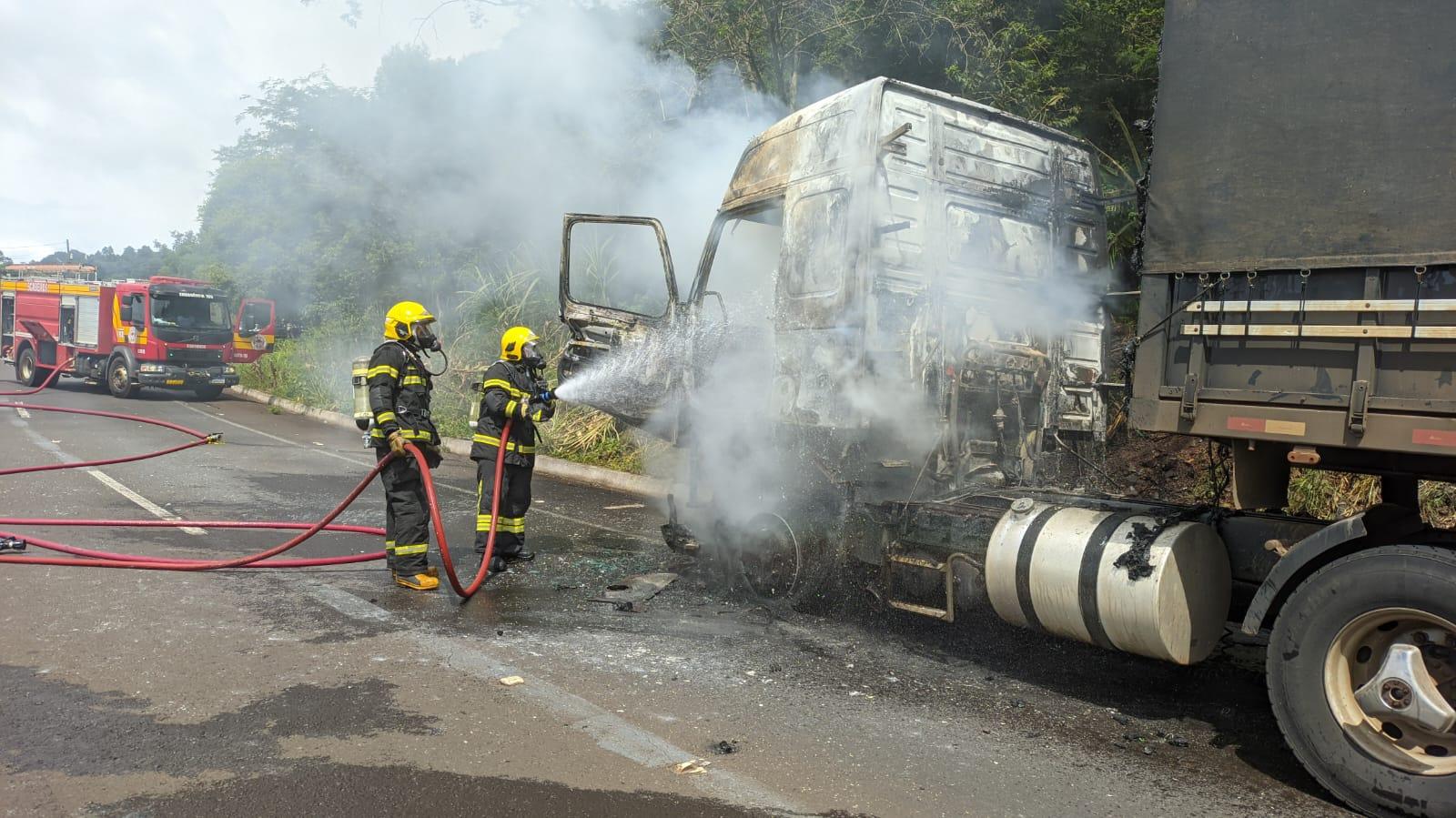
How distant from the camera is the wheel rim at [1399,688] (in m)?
3.12

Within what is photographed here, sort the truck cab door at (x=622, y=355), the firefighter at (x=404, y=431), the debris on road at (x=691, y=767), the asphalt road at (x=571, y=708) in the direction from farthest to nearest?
the truck cab door at (x=622, y=355)
the firefighter at (x=404, y=431)
the debris on road at (x=691, y=767)
the asphalt road at (x=571, y=708)

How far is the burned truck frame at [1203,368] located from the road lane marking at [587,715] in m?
1.52

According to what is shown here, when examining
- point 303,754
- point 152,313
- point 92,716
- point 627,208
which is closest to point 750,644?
point 303,754

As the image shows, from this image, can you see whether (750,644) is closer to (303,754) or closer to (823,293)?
(823,293)

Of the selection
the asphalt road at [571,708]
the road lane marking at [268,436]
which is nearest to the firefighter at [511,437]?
the asphalt road at [571,708]

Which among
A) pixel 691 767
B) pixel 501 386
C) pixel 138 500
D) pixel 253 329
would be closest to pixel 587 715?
pixel 691 767

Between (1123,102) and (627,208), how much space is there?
21.2 ft

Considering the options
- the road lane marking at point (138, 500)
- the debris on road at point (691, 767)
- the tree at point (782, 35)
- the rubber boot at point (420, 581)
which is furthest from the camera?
the tree at point (782, 35)

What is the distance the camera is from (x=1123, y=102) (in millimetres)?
9891

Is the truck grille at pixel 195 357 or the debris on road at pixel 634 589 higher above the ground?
the truck grille at pixel 195 357

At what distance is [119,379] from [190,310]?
185cm

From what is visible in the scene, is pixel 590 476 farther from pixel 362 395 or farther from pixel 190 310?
pixel 190 310

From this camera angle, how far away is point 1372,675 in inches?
130

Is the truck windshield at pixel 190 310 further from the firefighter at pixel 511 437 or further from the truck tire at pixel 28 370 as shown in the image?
the firefighter at pixel 511 437
